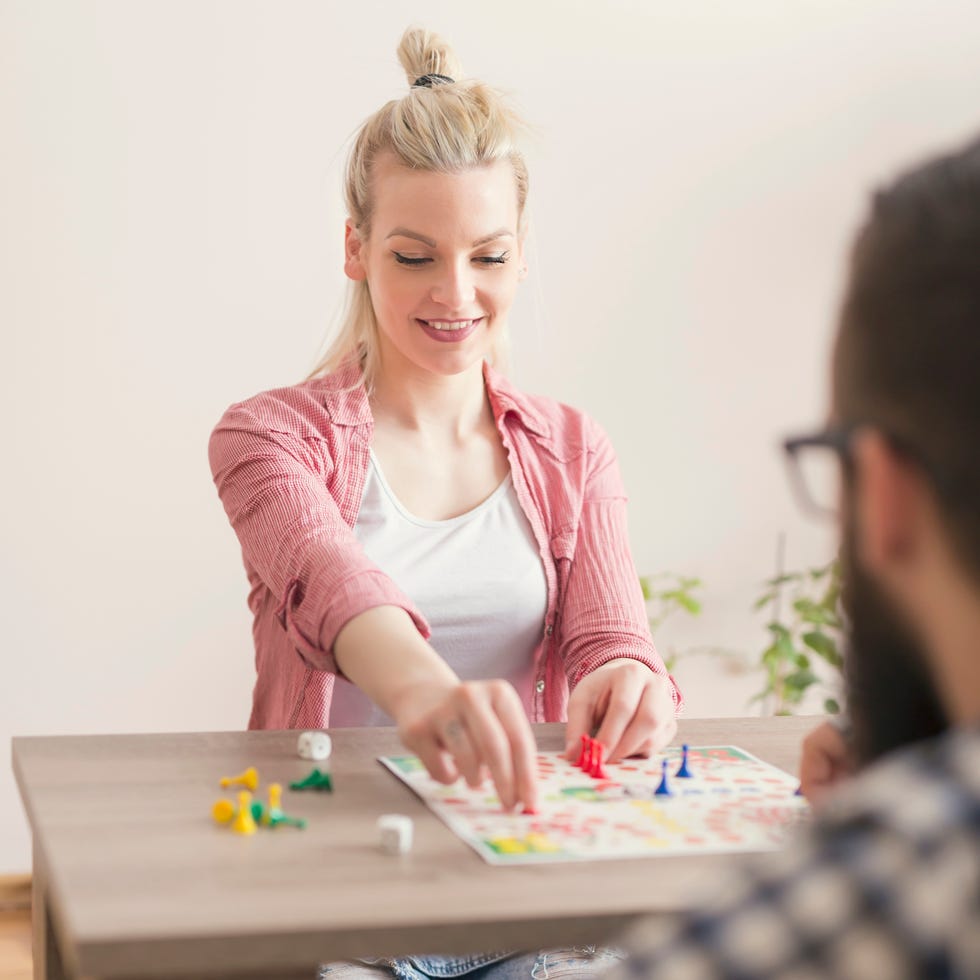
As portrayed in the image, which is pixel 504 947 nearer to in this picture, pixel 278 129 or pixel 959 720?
pixel 959 720

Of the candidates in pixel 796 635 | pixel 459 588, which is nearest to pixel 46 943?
pixel 459 588

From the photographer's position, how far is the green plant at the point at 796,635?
309cm

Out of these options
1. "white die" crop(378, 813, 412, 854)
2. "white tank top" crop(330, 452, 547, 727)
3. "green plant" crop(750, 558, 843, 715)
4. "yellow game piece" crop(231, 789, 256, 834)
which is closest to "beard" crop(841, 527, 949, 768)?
"white die" crop(378, 813, 412, 854)

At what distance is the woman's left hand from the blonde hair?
588 mm

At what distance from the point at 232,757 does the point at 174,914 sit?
0.41 m

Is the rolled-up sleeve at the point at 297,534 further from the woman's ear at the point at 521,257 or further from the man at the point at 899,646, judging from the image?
the man at the point at 899,646

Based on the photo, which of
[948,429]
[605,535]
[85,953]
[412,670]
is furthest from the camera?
[605,535]

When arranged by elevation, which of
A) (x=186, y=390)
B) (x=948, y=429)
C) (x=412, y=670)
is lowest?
(x=948, y=429)

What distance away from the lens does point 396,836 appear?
979mm

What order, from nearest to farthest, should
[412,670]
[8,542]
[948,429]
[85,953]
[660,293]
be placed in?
[948,429]
[85,953]
[412,670]
[8,542]
[660,293]

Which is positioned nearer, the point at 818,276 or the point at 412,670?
the point at 412,670

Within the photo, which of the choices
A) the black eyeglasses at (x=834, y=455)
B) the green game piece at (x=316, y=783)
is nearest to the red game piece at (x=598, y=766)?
the green game piece at (x=316, y=783)

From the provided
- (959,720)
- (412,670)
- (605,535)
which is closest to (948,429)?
(959,720)

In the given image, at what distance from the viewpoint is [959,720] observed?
1.91ft
